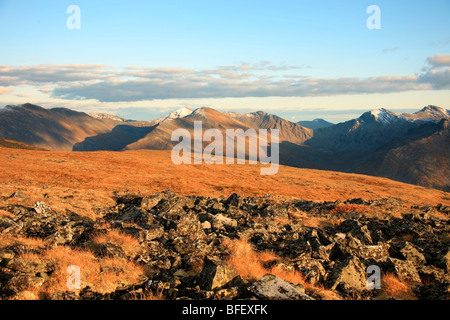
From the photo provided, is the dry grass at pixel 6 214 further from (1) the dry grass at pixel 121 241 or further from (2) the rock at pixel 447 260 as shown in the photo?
(2) the rock at pixel 447 260

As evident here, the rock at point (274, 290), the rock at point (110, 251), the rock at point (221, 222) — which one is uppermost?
the rock at point (110, 251)

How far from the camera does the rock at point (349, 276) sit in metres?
12.5

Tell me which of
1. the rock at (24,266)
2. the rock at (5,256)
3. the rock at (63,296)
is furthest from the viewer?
the rock at (5,256)

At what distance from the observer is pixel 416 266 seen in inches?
600

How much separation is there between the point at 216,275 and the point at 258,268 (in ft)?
9.38

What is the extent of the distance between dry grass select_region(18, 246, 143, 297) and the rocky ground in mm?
39

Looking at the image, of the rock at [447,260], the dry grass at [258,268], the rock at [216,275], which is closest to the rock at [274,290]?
the rock at [216,275]

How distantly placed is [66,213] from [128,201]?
737cm

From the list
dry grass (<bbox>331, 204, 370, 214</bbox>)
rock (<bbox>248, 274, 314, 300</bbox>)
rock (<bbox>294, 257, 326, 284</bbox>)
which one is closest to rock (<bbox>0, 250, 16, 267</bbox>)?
rock (<bbox>248, 274, 314, 300</bbox>)

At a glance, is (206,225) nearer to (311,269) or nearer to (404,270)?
(311,269)

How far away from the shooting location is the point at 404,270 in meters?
14.4

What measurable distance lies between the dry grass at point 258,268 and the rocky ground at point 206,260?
0.05 m
